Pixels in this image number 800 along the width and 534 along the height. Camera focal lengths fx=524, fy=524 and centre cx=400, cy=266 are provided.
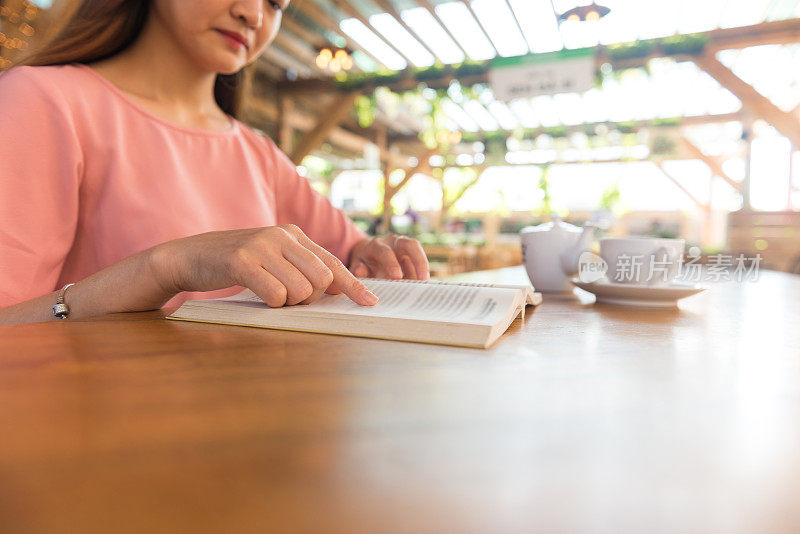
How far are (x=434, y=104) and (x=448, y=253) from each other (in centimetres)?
164

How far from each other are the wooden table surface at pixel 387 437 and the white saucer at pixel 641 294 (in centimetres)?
34

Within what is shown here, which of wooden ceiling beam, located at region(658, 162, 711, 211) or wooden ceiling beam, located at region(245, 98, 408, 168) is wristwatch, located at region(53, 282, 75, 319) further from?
wooden ceiling beam, located at region(658, 162, 711, 211)

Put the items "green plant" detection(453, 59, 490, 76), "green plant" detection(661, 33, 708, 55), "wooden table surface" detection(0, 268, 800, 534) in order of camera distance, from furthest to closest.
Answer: "green plant" detection(453, 59, 490, 76) < "green plant" detection(661, 33, 708, 55) < "wooden table surface" detection(0, 268, 800, 534)

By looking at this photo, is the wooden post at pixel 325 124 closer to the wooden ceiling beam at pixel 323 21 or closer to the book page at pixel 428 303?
the wooden ceiling beam at pixel 323 21

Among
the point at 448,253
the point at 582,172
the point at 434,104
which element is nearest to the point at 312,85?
the point at 434,104

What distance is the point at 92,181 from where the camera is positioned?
0.84 metres

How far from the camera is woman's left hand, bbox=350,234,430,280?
3.03 feet

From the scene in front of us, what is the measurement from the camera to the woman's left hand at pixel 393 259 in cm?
92

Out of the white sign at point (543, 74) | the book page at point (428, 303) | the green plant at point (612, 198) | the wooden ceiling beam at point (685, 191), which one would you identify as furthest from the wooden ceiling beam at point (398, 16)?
the wooden ceiling beam at point (685, 191)

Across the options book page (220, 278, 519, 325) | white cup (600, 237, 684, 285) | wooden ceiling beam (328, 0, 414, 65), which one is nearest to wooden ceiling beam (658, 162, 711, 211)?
wooden ceiling beam (328, 0, 414, 65)

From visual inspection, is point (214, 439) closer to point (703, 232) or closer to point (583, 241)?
point (583, 241)

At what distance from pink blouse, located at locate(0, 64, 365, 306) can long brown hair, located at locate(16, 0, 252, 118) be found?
0.14 ft

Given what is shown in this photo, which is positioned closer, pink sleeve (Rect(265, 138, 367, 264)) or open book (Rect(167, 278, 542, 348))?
open book (Rect(167, 278, 542, 348))

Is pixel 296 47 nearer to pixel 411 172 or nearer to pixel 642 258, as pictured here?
pixel 411 172
